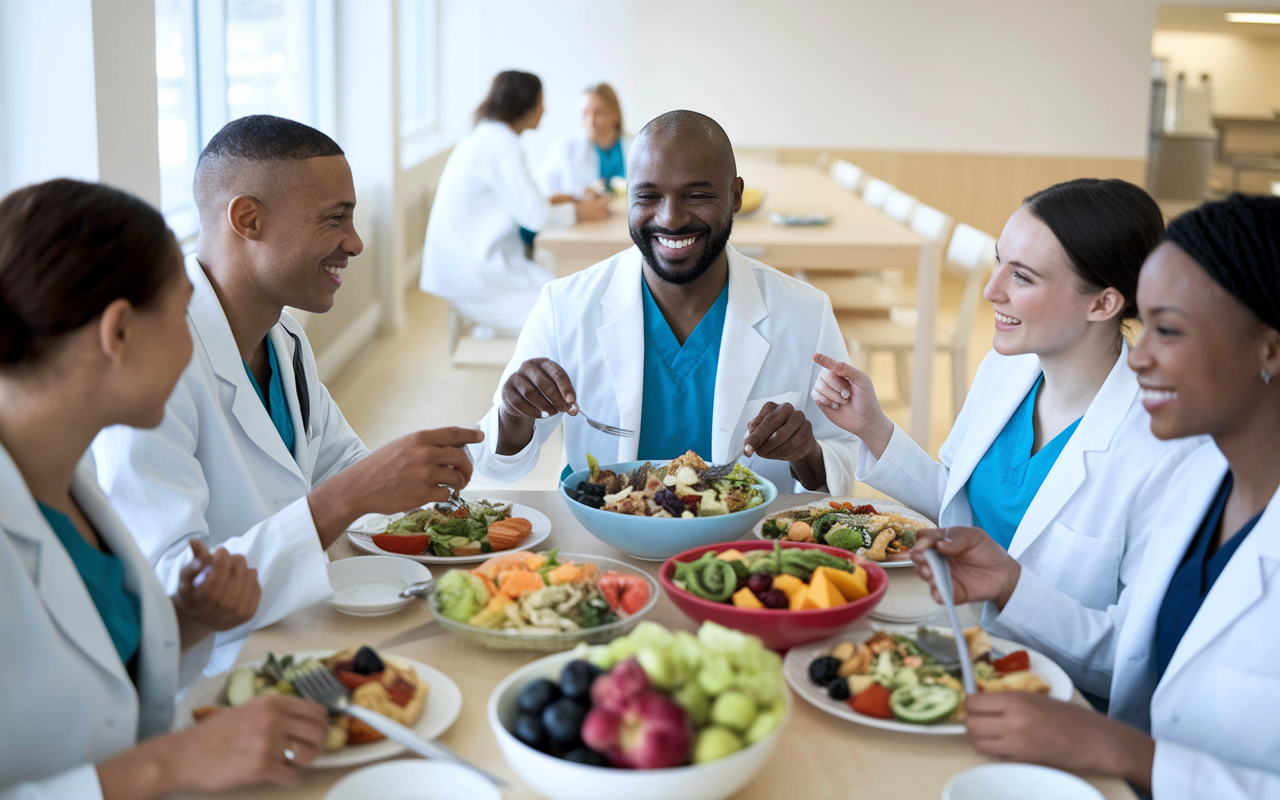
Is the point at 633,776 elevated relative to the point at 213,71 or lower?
lower

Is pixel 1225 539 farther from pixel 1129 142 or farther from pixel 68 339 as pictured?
pixel 1129 142

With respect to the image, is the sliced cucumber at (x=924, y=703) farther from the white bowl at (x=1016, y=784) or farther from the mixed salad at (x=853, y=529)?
the mixed salad at (x=853, y=529)

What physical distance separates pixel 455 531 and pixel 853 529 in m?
0.59

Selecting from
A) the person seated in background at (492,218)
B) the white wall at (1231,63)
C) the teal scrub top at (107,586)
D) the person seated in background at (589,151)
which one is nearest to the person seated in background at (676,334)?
the teal scrub top at (107,586)

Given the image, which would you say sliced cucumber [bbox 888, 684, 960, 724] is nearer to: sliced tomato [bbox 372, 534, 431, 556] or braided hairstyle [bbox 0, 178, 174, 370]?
sliced tomato [bbox 372, 534, 431, 556]

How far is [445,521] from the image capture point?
164cm

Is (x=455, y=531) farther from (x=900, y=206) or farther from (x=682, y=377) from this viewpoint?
(x=900, y=206)

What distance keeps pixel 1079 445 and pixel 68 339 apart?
134cm

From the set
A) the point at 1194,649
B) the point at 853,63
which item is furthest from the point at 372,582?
the point at 853,63

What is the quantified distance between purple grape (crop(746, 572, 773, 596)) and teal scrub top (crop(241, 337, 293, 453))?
89 cm

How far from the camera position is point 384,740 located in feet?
3.49

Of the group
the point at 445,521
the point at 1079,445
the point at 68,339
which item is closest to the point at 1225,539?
the point at 1079,445

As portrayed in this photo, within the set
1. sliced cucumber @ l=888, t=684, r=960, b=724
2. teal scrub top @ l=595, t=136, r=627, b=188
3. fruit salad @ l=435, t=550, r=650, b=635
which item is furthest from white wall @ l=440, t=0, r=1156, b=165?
sliced cucumber @ l=888, t=684, r=960, b=724

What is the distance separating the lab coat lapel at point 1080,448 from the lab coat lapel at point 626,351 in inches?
31.2
